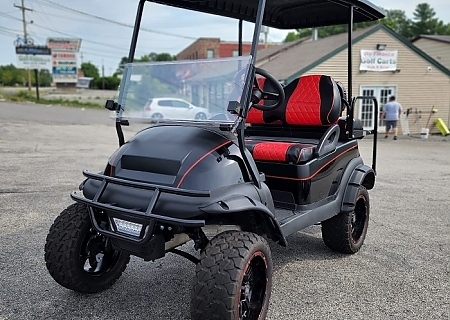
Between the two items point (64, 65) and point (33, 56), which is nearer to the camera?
point (33, 56)

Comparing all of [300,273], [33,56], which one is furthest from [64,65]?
[300,273]

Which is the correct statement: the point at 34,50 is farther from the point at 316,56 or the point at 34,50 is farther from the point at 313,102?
the point at 313,102

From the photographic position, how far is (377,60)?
706 inches

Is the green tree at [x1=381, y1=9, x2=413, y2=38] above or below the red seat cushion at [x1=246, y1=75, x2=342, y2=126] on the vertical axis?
above

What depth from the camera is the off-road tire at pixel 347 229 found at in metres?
4.01

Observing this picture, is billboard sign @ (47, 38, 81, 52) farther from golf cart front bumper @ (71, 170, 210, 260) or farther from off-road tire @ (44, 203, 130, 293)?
golf cart front bumper @ (71, 170, 210, 260)

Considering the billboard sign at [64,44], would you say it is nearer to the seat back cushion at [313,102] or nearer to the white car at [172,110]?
the seat back cushion at [313,102]

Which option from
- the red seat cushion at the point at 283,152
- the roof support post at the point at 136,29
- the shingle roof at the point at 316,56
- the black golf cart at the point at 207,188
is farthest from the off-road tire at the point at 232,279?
→ the shingle roof at the point at 316,56

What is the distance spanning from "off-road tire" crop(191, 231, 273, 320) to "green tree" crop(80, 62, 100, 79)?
85737mm

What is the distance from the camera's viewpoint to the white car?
10.2 ft

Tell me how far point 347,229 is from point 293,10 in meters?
2.20

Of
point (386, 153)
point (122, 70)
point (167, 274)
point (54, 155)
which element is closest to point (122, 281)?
point (167, 274)

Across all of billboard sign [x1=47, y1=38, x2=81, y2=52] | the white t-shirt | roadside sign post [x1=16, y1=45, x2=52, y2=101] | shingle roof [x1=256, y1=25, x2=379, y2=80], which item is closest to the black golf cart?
the white t-shirt

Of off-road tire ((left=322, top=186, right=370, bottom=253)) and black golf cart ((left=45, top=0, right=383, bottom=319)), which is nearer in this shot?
black golf cart ((left=45, top=0, right=383, bottom=319))
